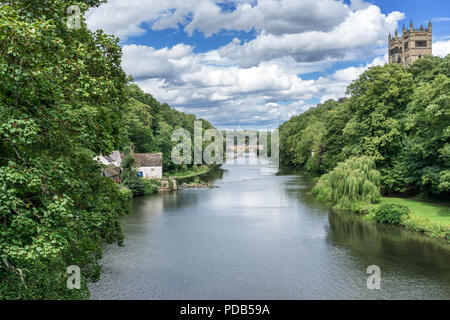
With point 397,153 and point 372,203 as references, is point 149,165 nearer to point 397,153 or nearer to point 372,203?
point 372,203

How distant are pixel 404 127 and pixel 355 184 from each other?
7227 millimetres

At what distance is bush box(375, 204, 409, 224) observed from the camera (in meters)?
29.0

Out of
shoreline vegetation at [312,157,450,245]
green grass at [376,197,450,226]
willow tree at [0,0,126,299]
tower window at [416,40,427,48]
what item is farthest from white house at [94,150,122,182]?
tower window at [416,40,427,48]

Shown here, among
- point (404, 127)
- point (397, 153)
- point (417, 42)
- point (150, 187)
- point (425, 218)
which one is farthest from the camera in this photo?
point (417, 42)

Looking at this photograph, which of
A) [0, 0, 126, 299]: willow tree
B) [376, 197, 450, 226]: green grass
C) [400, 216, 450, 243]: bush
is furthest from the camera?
[376, 197, 450, 226]: green grass

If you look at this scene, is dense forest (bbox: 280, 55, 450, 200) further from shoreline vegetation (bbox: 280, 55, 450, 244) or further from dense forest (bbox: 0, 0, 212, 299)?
dense forest (bbox: 0, 0, 212, 299)

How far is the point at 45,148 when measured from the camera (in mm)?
9375

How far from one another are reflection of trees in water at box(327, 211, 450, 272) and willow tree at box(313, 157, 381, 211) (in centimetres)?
379

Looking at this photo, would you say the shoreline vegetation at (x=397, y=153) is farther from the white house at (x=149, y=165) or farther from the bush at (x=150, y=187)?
the white house at (x=149, y=165)

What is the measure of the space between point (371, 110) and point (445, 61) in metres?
7.91

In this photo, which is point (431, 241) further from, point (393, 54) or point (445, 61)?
point (393, 54)

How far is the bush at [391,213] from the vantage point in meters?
29.0

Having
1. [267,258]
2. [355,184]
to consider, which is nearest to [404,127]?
[355,184]

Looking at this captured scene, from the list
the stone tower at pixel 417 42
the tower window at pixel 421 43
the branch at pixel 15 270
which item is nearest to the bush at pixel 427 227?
the branch at pixel 15 270
